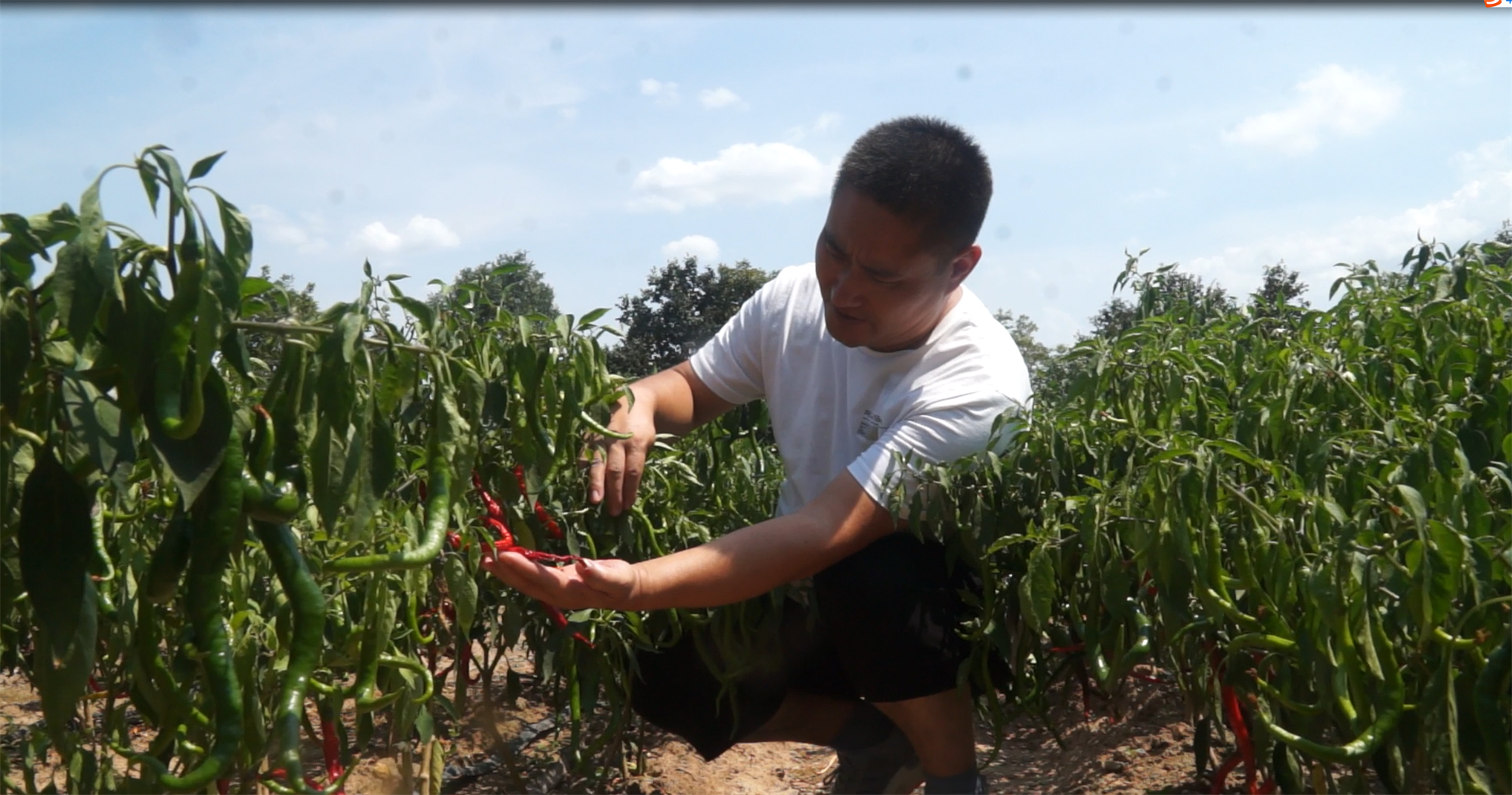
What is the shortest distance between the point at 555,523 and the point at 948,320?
2.47 feet

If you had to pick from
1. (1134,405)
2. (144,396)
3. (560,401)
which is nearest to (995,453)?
(1134,405)

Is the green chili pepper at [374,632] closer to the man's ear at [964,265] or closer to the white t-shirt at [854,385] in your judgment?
the white t-shirt at [854,385]

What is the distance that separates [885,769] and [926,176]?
1008 millimetres

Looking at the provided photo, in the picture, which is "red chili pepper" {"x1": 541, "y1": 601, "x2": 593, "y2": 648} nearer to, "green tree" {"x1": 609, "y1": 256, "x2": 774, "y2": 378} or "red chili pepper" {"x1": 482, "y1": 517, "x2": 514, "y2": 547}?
"red chili pepper" {"x1": 482, "y1": 517, "x2": 514, "y2": 547}

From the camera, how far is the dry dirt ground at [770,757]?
234cm

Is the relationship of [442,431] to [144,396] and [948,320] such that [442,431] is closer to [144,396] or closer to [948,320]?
[144,396]

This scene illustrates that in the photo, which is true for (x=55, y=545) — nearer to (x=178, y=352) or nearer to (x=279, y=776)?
(x=178, y=352)

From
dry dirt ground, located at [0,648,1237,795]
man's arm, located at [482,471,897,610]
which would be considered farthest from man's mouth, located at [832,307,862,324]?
dry dirt ground, located at [0,648,1237,795]

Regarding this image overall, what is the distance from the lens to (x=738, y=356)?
2.33 m

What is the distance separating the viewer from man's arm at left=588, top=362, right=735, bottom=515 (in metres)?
1.83

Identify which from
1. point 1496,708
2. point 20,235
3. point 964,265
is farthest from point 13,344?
point 964,265

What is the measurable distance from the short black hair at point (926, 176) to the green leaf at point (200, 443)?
1.19 metres

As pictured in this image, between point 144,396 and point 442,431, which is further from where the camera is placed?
point 442,431

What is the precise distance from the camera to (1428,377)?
177 cm
